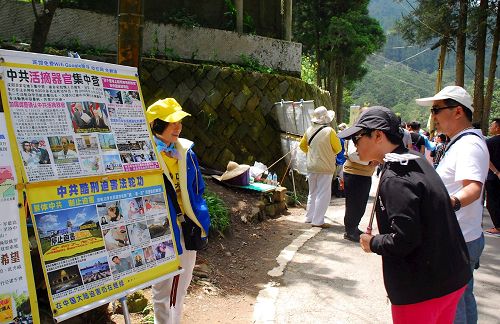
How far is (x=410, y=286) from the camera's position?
220cm

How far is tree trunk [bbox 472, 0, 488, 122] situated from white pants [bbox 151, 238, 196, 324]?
14.8 meters

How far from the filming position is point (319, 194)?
24.0ft

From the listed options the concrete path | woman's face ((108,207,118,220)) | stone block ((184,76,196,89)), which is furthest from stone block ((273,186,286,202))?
woman's face ((108,207,118,220))

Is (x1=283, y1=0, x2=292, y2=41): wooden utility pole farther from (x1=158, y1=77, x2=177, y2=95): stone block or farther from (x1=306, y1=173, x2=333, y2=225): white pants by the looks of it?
(x1=306, y1=173, x2=333, y2=225): white pants

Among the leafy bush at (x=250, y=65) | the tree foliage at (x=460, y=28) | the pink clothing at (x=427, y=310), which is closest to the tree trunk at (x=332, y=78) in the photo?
the tree foliage at (x=460, y=28)

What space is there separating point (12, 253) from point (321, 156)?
567cm

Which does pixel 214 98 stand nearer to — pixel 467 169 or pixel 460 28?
pixel 467 169

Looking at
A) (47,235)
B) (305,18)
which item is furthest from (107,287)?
(305,18)

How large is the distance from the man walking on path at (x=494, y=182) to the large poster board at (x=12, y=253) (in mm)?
6779

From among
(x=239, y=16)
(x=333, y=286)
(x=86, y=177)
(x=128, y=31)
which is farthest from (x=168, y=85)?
(x=86, y=177)

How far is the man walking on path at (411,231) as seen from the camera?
2.10 m

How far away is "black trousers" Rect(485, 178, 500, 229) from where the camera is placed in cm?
713

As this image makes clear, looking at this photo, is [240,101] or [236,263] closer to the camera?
[236,263]

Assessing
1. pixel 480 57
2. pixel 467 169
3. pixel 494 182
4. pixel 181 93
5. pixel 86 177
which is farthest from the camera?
pixel 480 57
